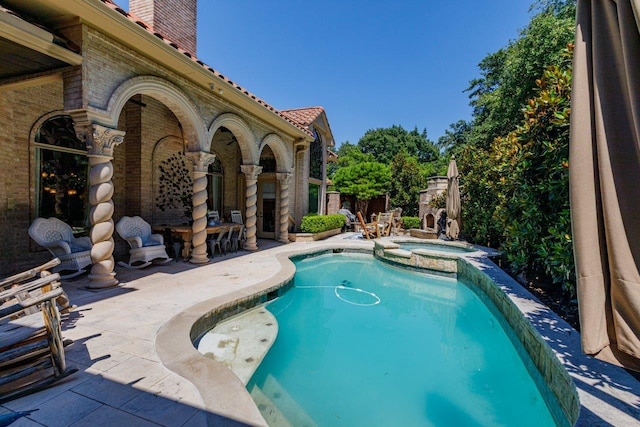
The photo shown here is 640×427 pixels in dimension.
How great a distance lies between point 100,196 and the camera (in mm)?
5012

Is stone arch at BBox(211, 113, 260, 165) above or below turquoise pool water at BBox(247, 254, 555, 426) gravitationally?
above

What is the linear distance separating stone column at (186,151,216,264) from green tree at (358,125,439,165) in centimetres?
3578

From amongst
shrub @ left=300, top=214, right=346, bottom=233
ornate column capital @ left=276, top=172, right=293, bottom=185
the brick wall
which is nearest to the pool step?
the brick wall

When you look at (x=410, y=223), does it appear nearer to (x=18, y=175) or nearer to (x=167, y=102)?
(x=167, y=102)

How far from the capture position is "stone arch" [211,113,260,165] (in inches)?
309

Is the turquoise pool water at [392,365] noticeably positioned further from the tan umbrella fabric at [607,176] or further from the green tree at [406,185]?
the green tree at [406,185]

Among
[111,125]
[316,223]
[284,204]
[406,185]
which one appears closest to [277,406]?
[111,125]

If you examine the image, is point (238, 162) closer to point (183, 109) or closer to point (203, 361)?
point (183, 109)

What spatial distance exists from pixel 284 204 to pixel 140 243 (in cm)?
609

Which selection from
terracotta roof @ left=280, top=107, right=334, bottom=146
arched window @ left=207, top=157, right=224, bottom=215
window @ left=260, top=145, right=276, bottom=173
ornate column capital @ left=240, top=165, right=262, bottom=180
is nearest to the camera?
ornate column capital @ left=240, top=165, right=262, bottom=180

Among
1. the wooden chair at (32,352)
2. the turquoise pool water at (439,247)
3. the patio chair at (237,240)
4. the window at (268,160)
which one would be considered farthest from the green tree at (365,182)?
the wooden chair at (32,352)

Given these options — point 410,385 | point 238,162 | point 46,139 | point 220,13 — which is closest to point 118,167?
point 46,139

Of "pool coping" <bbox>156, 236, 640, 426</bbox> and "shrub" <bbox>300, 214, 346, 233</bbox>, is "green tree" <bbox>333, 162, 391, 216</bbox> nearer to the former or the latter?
"shrub" <bbox>300, 214, 346, 233</bbox>

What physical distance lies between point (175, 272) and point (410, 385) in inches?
216
